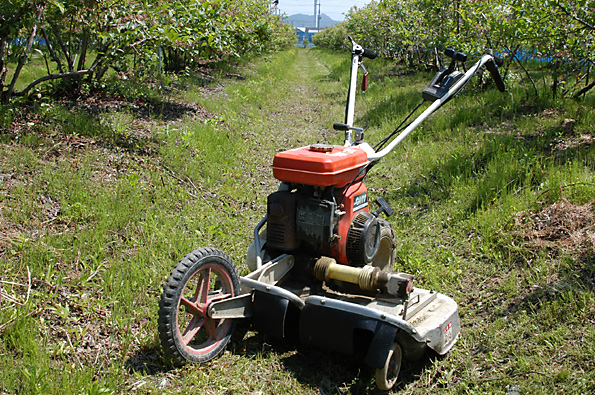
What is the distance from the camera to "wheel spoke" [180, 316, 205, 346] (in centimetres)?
295

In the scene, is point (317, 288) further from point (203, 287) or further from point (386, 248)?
point (203, 287)

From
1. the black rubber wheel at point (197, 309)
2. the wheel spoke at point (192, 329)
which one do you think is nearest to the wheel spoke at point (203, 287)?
the black rubber wheel at point (197, 309)

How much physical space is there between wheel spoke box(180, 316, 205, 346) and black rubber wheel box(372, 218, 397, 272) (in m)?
1.46

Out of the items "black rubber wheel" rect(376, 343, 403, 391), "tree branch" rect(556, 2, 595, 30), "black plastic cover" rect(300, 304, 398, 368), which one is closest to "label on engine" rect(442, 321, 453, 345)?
"black rubber wheel" rect(376, 343, 403, 391)

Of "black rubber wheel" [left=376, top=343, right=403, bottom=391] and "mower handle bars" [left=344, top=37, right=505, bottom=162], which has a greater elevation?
"mower handle bars" [left=344, top=37, right=505, bottom=162]

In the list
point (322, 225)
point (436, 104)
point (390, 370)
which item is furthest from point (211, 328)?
point (436, 104)

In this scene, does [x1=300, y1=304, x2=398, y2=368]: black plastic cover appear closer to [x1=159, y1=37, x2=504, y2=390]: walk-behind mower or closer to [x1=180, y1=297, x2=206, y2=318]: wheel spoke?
[x1=159, y1=37, x2=504, y2=390]: walk-behind mower

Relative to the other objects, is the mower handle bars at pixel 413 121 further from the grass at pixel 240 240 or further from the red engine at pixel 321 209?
the grass at pixel 240 240

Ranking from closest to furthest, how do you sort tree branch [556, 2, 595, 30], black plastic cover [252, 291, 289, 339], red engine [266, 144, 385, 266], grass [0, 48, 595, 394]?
grass [0, 48, 595, 394], black plastic cover [252, 291, 289, 339], red engine [266, 144, 385, 266], tree branch [556, 2, 595, 30]

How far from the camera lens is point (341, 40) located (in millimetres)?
37406

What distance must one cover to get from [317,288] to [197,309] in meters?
0.90

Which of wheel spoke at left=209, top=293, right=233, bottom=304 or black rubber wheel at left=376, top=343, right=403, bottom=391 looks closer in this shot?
black rubber wheel at left=376, top=343, right=403, bottom=391

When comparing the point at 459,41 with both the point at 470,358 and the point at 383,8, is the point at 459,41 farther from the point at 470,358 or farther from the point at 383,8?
the point at 383,8

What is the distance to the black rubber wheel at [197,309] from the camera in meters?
2.74
